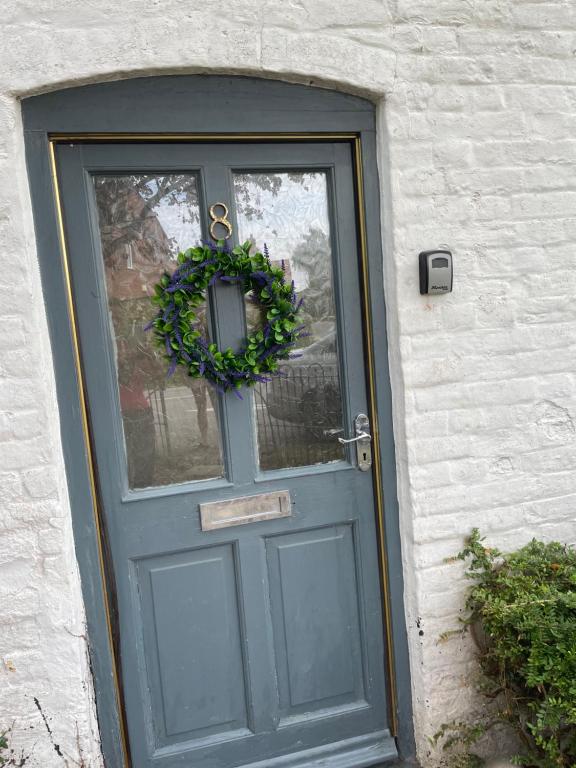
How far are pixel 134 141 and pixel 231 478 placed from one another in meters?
1.35

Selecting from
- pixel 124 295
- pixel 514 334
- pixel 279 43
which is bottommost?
pixel 514 334

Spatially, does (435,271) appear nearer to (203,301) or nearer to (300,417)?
(300,417)

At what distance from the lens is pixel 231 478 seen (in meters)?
2.46

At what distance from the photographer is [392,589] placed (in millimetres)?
2600

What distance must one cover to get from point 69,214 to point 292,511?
→ 145cm

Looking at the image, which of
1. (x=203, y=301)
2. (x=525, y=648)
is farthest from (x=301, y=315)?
(x=525, y=648)

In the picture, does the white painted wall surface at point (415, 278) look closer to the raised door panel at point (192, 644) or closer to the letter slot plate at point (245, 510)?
the raised door panel at point (192, 644)

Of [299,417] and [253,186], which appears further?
[299,417]

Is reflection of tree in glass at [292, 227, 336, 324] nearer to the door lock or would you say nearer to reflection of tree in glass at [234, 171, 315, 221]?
reflection of tree in glass at [234, 171, 315, 221]

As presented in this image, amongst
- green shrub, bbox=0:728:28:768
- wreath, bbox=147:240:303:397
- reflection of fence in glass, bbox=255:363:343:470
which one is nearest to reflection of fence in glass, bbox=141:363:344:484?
reflection of fence in glass, bbox=255:363:343:470

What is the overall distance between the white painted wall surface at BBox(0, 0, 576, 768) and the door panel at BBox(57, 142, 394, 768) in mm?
188

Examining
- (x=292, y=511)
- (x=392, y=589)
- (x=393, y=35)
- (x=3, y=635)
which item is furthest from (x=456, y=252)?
(x=3, y=635)

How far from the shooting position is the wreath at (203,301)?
7.61ft

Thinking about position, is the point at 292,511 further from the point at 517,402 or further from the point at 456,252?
the point at 456,252
